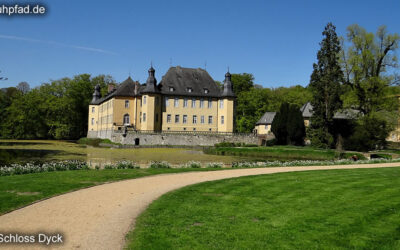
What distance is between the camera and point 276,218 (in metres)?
6.55

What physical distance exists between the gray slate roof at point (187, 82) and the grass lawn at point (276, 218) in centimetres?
3811

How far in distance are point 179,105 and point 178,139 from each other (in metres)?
6.10

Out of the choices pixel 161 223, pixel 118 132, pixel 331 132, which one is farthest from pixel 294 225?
pixel 118 132

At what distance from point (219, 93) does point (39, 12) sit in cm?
4134

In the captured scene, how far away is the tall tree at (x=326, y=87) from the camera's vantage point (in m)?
33.9

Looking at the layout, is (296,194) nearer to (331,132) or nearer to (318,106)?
Result: (318,106)

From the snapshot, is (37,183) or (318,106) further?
(318,106)

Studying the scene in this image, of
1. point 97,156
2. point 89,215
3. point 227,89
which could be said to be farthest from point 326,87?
point 89,215

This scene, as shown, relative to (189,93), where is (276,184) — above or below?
below

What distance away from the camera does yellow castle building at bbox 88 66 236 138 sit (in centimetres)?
4681

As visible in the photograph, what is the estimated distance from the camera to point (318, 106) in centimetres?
3459

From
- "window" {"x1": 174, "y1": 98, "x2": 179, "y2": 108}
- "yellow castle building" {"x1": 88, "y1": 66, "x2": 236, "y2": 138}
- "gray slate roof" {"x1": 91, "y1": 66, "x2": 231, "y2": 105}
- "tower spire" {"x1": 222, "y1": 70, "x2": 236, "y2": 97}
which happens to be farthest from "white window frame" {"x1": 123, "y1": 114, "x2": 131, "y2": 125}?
"tower spire" {"x1": 222, "y1": 70, "x2": 236, "y2": 97}

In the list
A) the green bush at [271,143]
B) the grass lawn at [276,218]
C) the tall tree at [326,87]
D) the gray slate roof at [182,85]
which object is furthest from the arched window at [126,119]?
the grass lawn at [276,218]

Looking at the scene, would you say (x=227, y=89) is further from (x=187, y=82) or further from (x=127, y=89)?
(x=127, y=89)
